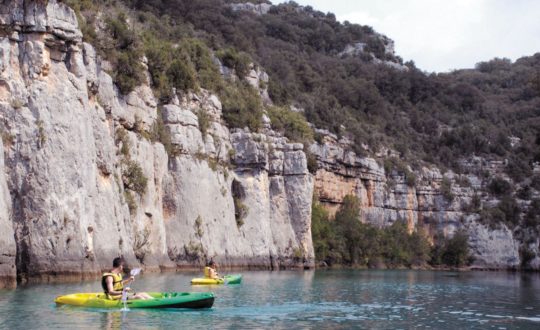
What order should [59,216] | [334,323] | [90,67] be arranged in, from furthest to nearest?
1. [90,67]
2. [59,216]
3. [334,323]

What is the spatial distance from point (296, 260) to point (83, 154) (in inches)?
1349

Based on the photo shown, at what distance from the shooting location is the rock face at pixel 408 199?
83750mm

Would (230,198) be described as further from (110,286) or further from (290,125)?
(110,286)

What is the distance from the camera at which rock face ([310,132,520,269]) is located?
83.8 m

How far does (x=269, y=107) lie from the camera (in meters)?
77.9

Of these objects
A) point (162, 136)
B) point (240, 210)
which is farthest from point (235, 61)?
point (162, 136)

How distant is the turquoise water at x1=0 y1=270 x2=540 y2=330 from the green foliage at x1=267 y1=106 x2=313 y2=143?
1395 inches

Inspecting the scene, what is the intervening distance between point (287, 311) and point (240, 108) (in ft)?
132

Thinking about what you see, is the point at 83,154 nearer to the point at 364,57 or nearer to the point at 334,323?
the point at 334,323

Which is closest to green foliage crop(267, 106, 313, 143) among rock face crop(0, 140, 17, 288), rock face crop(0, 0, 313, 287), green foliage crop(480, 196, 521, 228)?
rock face crop(0, 0, 313, 287)

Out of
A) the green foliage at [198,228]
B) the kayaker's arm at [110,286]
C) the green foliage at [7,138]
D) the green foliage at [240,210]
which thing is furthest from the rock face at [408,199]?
the kayaker's arm at [110,286]

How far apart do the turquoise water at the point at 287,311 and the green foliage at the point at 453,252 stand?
2083 inches

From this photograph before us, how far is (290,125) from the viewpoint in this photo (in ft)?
249

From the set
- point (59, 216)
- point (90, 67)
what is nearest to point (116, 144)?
point (90, 67)
